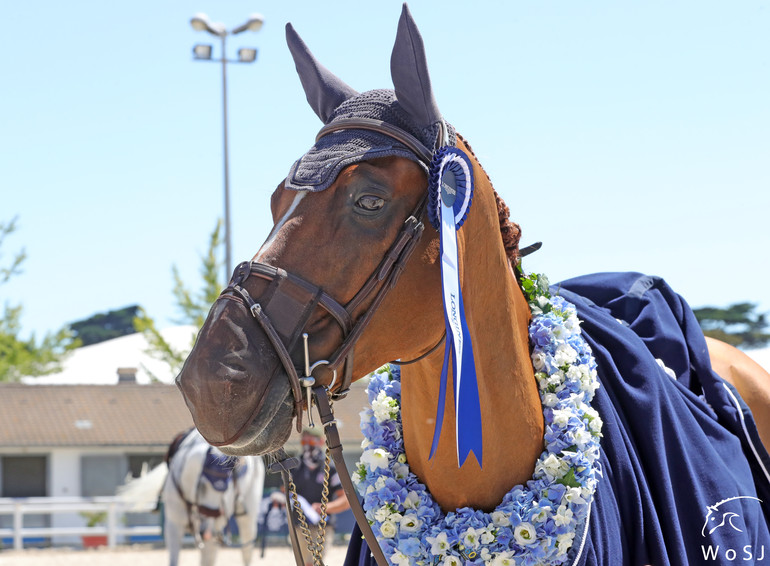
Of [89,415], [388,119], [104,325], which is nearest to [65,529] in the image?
[89,415]

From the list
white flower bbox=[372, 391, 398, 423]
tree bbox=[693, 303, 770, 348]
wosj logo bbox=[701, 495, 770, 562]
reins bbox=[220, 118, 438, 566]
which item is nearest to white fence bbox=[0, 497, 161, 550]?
white flower bbox=[372, 391, 398, 423]

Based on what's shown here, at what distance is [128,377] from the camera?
31.1 meters

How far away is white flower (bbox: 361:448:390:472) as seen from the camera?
287 cm

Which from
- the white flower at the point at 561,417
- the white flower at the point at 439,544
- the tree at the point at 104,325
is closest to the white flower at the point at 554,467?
the white flower at the point at 561,417

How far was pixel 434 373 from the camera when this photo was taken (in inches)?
105

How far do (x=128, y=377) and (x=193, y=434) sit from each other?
2048 cm

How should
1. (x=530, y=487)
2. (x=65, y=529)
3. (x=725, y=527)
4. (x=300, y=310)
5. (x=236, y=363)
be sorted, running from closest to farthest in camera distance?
(x=236, y=363) < (x=300, y=310) < (x=530, y=487) < (x=725, y=527) < (x=65, y=529)

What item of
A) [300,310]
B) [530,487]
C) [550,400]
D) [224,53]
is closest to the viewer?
[300,310]

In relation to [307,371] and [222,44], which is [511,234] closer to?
[307,371]

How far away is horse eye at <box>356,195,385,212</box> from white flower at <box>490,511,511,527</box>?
948mm

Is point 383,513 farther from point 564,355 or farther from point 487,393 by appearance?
point 564,355

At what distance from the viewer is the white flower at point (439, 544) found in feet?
8.64

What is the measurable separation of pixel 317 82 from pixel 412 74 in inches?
16.6

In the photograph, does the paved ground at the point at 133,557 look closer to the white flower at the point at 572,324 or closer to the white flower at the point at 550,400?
the white flower at the point at 572,324
